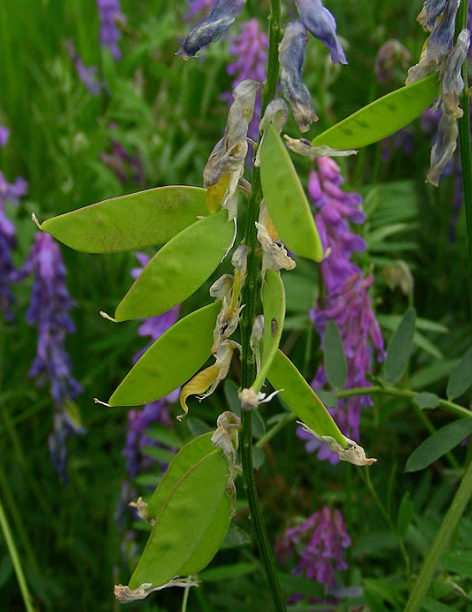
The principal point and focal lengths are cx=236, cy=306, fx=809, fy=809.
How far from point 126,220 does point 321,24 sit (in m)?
0.17

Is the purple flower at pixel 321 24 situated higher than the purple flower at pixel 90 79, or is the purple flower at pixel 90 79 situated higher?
the purple flower at pixel 90 79

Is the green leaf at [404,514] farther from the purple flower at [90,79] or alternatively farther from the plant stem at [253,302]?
the purple flower at [90,79]

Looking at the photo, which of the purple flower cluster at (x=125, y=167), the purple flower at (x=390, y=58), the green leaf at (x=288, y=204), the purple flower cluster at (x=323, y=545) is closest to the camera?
the green leaf at (x=288, y=204)

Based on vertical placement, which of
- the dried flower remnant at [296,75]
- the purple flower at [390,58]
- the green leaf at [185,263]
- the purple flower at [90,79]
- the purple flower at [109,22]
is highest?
the purple flower at [109,22]

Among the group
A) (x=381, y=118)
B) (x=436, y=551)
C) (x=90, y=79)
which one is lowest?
(x=436, y=551)

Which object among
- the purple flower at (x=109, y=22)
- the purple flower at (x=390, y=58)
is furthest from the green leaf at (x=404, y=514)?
the purple flower at (x=109, y=22)

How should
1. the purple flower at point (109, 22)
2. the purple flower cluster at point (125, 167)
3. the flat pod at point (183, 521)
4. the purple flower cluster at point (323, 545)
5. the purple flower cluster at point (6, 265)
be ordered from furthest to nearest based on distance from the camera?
1. the purple flower at point (109, 22)
2. the purple flower cluster at point (125, 167)
3. the purple flower cluster at point (6, 265)
4. the purple flower cluster at point (323, 545)
5. the flat pod at point (183, 521)

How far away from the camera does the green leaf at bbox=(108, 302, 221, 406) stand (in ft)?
1.67

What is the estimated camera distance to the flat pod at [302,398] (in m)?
0.51

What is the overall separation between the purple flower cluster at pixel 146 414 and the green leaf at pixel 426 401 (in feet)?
1.23

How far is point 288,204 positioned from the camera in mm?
430

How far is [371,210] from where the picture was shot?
4.20 ft

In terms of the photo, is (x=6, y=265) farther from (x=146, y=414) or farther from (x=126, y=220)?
(x=126, y=220)

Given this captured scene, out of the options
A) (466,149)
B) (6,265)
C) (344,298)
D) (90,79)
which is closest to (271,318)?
(466,149)
